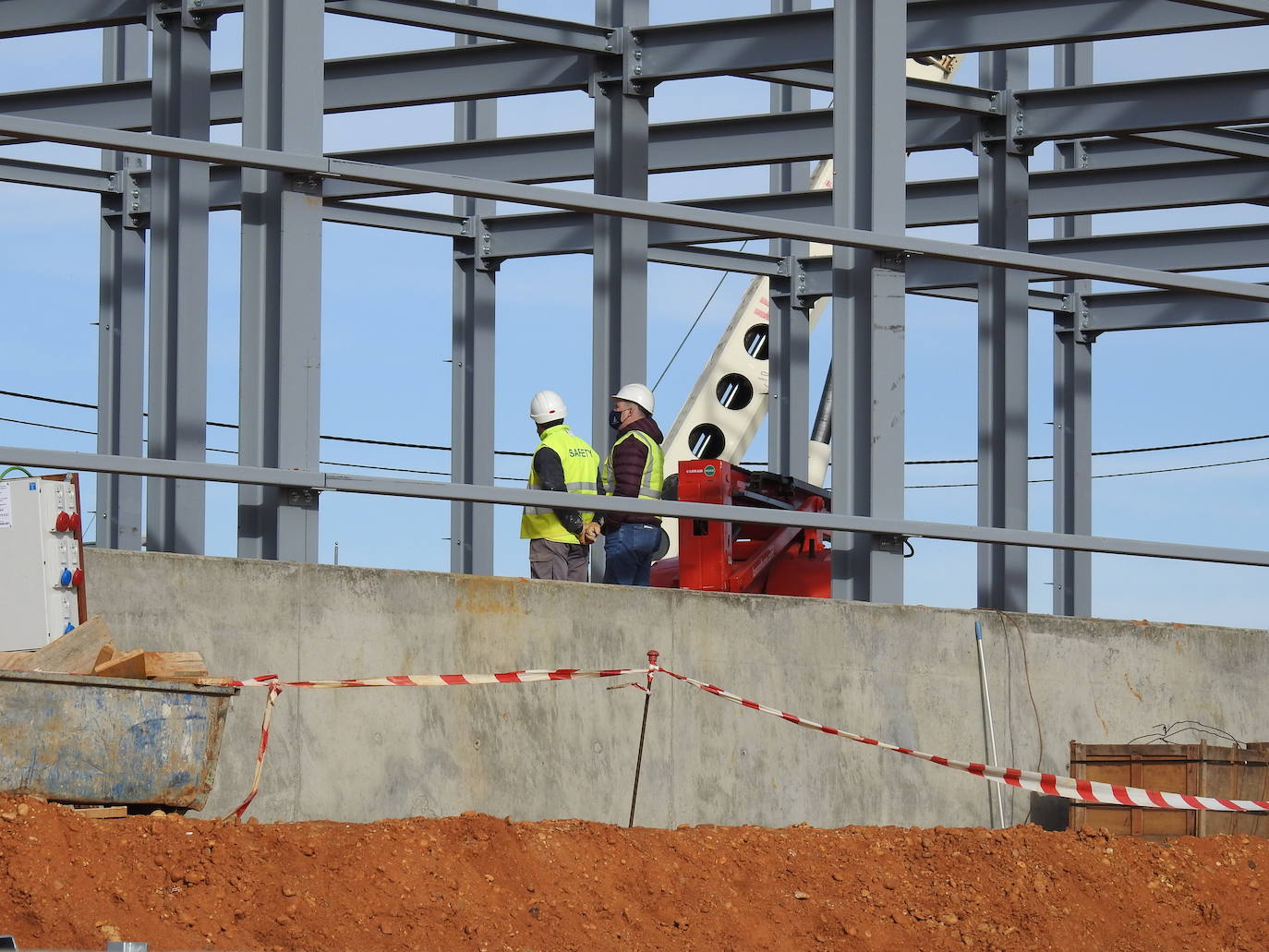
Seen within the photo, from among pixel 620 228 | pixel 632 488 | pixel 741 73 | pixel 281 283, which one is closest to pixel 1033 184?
pixel 741 73

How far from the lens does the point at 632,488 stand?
37.9ft

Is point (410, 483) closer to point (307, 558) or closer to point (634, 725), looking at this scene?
point (307, 558)

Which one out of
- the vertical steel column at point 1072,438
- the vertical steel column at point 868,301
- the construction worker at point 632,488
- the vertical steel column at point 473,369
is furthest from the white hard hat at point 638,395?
the vertical steel column at point 1072,438

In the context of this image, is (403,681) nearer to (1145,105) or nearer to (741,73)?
(741,73)

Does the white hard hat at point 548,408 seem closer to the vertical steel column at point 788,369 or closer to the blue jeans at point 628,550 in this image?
the blue jeans at point 628,550

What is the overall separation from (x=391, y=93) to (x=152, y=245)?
2.63 meters

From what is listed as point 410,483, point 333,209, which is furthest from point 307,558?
point 333,209

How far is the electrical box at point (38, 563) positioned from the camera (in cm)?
712

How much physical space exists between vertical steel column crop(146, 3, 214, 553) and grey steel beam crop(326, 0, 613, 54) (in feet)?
4.20

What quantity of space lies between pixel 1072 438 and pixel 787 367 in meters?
3.20

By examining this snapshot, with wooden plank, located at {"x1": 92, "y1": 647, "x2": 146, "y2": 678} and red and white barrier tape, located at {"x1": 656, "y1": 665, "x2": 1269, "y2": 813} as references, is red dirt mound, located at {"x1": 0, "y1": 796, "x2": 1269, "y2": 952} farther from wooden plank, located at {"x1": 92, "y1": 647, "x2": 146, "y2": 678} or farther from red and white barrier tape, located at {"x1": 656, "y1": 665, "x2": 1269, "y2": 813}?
wooden plank, located at {"x1": 92, "y1": 647, "x2": 146, "y2": 678}

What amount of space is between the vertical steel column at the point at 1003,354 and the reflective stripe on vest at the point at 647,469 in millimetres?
2932

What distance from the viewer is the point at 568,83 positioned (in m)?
14.0

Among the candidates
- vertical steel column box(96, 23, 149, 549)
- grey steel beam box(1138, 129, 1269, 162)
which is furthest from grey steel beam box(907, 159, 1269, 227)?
vertical steel column box(96, 23, 149, 549)
